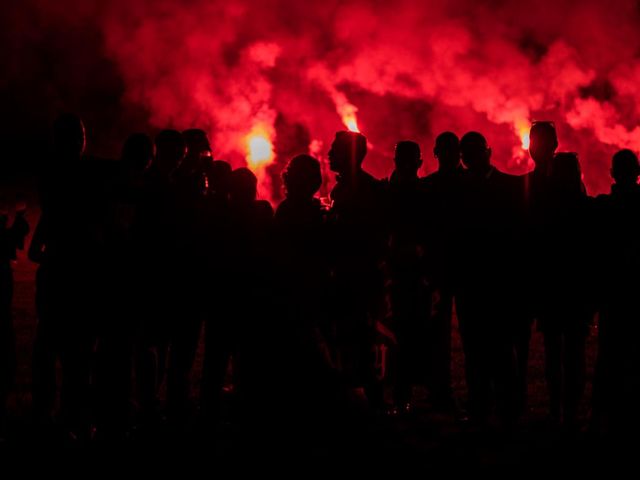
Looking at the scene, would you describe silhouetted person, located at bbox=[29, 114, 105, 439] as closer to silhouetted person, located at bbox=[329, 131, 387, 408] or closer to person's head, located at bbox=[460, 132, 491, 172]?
silhouetted person, located at bbox=[329, 131, 387, 408]

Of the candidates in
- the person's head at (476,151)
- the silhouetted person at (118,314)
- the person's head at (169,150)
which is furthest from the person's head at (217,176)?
the person's head at (476,151)

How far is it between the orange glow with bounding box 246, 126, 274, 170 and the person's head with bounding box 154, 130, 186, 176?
6195 millimetres

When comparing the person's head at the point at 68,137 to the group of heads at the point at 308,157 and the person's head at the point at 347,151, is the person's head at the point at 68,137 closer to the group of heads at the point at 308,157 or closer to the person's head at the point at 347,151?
the group of heads at the point at 308,157

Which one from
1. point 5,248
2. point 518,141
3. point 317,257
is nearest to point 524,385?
point 317,257

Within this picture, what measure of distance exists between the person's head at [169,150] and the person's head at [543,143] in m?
2.61

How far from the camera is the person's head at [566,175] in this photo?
5059 millimetres

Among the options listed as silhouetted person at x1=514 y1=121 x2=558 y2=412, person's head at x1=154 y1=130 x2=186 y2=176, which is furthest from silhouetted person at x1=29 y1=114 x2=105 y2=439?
silhouetted person at x1=514 y1=121 x2=558 y2=412

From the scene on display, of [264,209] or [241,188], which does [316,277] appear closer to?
[264,209]

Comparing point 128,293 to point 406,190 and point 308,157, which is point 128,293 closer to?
point 308,157

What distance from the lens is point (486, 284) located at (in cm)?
504

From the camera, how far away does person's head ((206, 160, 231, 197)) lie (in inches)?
205

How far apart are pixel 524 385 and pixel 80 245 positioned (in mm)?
3276

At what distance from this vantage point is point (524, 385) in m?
5.12

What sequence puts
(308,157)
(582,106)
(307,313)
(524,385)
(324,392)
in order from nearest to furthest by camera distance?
(324,392)
(307,313)
(308,157)
(524,385)
(582,106)
